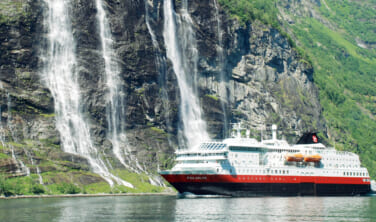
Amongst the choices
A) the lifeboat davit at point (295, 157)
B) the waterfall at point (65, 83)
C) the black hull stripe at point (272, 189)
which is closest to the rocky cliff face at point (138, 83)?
the waterfall at point (65, 83)

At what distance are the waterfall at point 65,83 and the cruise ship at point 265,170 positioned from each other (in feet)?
129

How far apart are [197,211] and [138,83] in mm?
86102

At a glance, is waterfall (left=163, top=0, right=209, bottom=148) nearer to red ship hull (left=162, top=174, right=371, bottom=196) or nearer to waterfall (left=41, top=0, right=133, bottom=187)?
waterfall (left=41, top=0, right=133, bottom=187)

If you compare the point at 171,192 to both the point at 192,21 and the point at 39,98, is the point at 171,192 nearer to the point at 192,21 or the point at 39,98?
the point at 39,98

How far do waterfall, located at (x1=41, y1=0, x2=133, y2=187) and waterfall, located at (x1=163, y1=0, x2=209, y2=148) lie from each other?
32.8 m

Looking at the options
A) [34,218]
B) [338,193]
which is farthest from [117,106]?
[34,218]

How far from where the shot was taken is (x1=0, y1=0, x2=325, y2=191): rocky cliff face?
146 m

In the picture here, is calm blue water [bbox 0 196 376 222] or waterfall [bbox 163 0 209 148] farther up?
waterfall [bbox 163 0 209 148]

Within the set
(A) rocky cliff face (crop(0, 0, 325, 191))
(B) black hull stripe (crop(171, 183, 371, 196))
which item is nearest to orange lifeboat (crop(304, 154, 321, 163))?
(B) black hull stripe (crop(171, 183, 371, 196))

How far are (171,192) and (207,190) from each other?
3281cm

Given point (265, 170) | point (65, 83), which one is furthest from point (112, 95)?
point (265, 170)

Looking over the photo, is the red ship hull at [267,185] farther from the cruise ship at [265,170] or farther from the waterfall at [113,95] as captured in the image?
the waterfall at [113,95]

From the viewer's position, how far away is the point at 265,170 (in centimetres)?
11750

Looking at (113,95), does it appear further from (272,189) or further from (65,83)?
(272,189)
